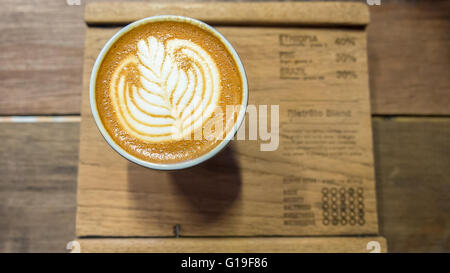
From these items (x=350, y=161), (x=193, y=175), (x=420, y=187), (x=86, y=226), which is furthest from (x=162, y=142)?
(x=420, y=187)

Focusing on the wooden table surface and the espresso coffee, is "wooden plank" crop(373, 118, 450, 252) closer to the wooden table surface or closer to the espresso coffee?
the wooden table surface

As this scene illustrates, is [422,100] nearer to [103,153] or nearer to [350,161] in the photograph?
[350,161]

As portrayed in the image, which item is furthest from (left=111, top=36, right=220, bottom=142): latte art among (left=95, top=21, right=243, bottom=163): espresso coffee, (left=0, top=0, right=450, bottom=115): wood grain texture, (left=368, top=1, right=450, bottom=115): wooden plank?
(left=368, top=1, right=450, bottom=115): wooden plank

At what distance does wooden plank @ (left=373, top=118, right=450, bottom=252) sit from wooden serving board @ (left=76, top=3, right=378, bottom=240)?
0.08m

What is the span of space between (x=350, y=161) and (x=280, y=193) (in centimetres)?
16

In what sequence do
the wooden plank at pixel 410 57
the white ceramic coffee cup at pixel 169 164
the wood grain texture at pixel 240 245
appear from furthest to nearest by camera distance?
1. the wooden plank at pixel 410 57
2. the wood grain texture at pixel 240 245
3. the white ceramic coffee cup at pixel 169 164

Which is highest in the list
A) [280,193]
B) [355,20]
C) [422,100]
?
[355,20]

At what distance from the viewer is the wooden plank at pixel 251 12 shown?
0.66 m

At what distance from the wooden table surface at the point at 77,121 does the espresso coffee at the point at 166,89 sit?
23 centimetres

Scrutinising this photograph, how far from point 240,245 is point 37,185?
1.49ft

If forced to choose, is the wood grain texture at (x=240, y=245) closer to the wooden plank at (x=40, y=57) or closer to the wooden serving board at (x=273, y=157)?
the wooden serving board at (x=273, y=157)

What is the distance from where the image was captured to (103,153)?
64 cm

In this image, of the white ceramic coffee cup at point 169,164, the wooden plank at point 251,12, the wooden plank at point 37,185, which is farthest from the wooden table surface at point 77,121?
the white ceramic coffee cup at point 169,164

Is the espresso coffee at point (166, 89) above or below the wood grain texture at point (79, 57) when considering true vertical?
below
